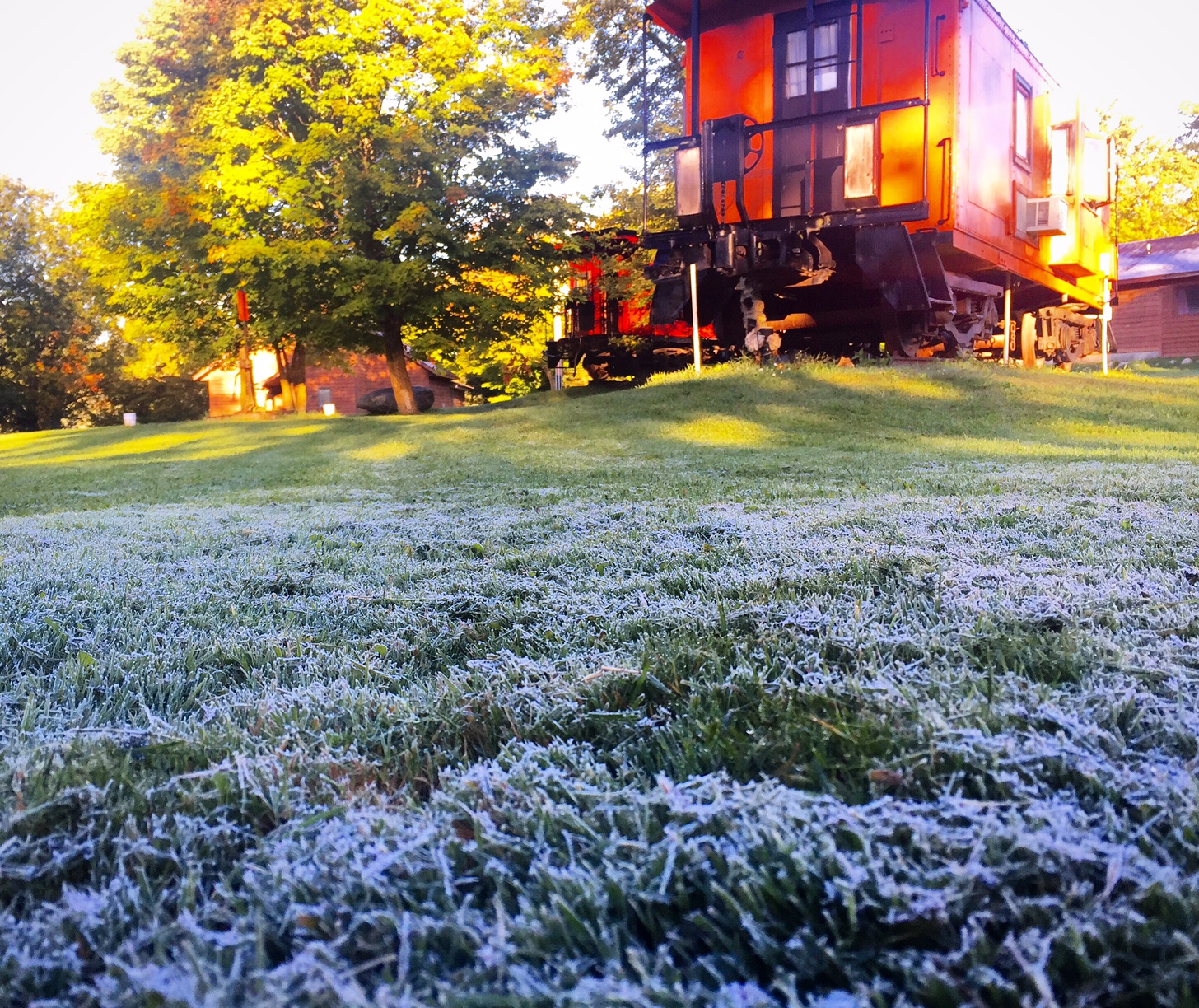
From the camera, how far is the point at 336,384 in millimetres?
41625

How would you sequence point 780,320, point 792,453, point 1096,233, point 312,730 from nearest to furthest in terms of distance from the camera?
point 312,730 < point 792,453 < point 780,320 < point 1096,233

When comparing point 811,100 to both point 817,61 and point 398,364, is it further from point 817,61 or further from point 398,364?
point 398,364

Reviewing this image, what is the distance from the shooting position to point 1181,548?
2.29 meters

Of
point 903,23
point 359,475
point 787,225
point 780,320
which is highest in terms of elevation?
point 903,23

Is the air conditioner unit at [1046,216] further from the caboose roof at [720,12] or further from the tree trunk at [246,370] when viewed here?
the tree trunk at [246,370]

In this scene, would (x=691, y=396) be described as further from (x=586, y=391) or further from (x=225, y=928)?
(x=225, y=928)

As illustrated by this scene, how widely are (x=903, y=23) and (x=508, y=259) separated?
9698 millimetres

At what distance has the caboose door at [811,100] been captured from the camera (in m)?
9.16

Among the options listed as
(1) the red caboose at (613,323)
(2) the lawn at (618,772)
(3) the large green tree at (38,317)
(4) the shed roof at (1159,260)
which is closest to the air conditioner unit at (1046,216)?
(1) the red caboose at (613,323)

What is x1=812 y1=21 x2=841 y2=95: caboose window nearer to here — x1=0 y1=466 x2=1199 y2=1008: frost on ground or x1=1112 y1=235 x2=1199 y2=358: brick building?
x1=0 y1=466 x2=1199 y2=1008: frost on ground

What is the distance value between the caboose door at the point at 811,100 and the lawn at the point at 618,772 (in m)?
7.46

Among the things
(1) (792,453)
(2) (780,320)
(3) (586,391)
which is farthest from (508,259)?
(1) (792,453)

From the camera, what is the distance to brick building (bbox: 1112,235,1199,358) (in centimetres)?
2412

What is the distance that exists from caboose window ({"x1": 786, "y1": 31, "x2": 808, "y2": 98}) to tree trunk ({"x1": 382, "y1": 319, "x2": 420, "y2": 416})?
10811 millimetres
